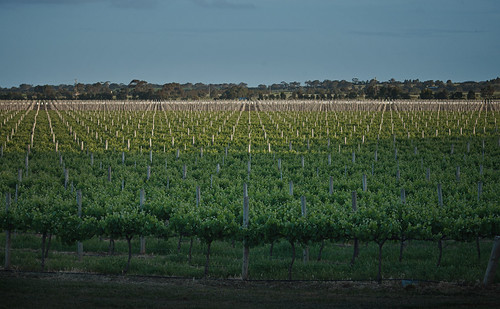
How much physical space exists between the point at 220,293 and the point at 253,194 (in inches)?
401

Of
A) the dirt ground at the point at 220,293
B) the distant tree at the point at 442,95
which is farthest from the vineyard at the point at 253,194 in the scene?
the distant tree at the point at 442,95

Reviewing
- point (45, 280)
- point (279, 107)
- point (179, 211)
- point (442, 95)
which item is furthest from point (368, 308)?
point (442, 95)

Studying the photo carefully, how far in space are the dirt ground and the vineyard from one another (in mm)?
942

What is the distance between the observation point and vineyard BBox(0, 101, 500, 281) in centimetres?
1772

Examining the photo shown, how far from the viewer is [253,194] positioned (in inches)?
977

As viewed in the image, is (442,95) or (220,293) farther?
(442,95)

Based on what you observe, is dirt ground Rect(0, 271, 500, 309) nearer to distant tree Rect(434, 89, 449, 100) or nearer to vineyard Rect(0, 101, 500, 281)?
vineyard Rect(0, 101, 500, 281)

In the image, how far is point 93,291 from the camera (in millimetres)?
14672

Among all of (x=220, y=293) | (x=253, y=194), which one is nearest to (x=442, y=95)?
(x=253, y=194)

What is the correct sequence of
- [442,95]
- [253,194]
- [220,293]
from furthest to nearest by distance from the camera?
[442,95]
[253,194]
[220,293]

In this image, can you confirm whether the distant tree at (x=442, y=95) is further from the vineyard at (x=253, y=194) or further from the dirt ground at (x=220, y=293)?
the dirt ground at (x=220, y=293)

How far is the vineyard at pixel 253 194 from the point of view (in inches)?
698

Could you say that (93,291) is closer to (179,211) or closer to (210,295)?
(210,295)

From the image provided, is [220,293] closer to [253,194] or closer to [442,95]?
[253,194]
